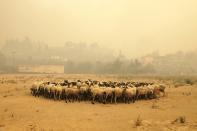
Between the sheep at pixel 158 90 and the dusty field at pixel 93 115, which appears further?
the sheep at pixel 158 90

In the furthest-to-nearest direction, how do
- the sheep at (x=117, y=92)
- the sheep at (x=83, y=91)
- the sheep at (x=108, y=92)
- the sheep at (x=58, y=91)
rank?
the sheep at (x=58, y=91)
the sheep at (x=83, y=91)
the sheep at (x=117, y=92)
the sheep at (x=108, y=92)

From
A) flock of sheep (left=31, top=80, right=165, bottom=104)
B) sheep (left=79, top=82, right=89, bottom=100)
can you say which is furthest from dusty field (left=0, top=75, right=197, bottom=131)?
sheep (left=79, top=82, right=89, bottom=100)

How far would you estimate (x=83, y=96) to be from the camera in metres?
21.2

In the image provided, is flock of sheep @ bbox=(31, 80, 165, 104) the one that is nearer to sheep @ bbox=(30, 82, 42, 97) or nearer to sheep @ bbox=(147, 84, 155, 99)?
sheep @ bbox=(147, 84, 155, 99)

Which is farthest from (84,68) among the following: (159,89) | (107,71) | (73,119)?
(73,119)

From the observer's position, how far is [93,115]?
16375 millimetres

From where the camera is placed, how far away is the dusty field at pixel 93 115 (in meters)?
13.6

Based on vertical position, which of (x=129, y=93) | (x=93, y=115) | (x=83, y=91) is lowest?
(x=93, y=115)

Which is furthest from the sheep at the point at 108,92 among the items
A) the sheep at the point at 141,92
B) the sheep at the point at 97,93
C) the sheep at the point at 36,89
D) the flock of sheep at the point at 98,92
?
the sheep at the point at 36,89

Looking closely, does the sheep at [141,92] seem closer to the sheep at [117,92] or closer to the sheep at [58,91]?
the sheep at [117,92]

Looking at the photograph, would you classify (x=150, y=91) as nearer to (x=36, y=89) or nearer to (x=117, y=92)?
(x=117, y=92)

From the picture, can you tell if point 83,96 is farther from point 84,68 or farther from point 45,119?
point 84,68

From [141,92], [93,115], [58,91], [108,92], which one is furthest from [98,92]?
[93,115]

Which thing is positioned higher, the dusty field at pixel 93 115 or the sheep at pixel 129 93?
the sheep at pixel 129 93
